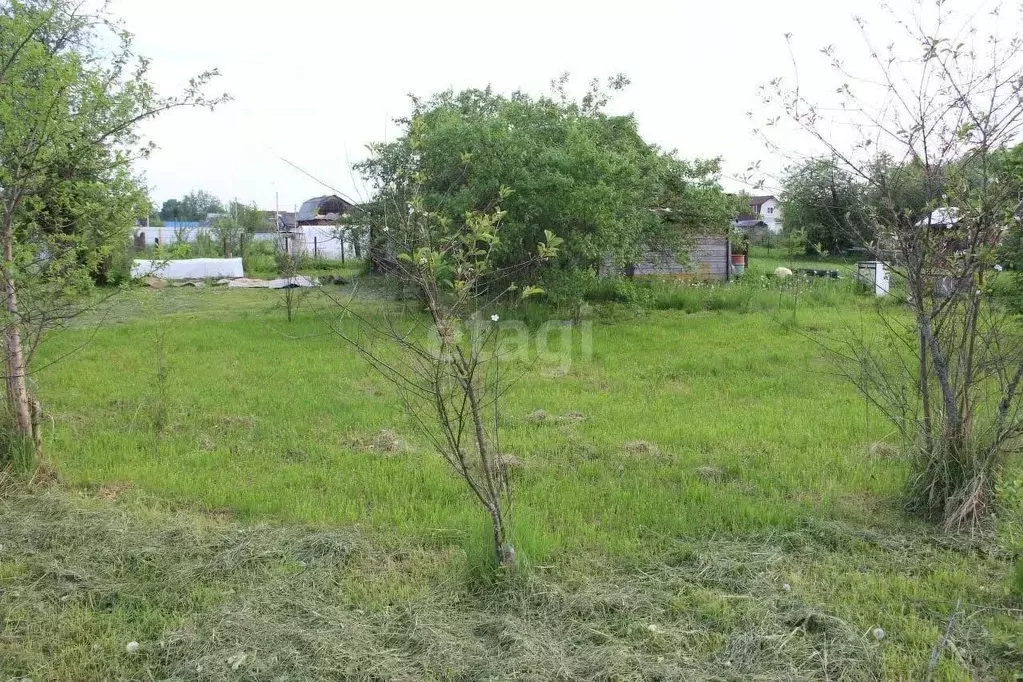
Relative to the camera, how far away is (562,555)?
12.2ft

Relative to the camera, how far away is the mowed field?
2906 mm

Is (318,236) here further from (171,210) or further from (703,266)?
(171,210)

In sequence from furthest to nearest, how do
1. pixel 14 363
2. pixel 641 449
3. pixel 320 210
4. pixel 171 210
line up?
pixel 171 210, pixel 320 210, pixel 641 449, pixel 14 363

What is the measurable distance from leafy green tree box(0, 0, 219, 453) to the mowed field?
0.61 m

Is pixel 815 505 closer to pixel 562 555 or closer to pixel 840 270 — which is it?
pixel 562 555

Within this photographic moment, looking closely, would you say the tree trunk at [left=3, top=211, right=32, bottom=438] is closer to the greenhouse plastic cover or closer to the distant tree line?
the distant tree line

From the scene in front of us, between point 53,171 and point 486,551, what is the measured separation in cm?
341

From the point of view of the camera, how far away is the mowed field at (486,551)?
2906mm

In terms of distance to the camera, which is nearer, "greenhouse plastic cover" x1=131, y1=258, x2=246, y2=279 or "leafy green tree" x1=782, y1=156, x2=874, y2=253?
"leafy green tree" x1=782, y1=156, x2=874, y2=253

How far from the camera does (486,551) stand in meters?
3.46

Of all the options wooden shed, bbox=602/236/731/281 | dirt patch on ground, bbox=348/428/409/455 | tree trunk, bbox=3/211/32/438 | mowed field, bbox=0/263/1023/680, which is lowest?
mowed field, bbox=0/263/1023/680

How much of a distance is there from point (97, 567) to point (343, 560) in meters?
1.18

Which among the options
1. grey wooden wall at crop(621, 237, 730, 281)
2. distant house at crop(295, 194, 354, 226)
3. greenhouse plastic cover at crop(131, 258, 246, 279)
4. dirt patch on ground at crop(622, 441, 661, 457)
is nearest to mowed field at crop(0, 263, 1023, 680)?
dirt patch on ground at crop(622, 441, 661, 457)

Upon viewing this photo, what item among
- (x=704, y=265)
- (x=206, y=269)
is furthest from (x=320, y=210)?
(x=704, y=265)
